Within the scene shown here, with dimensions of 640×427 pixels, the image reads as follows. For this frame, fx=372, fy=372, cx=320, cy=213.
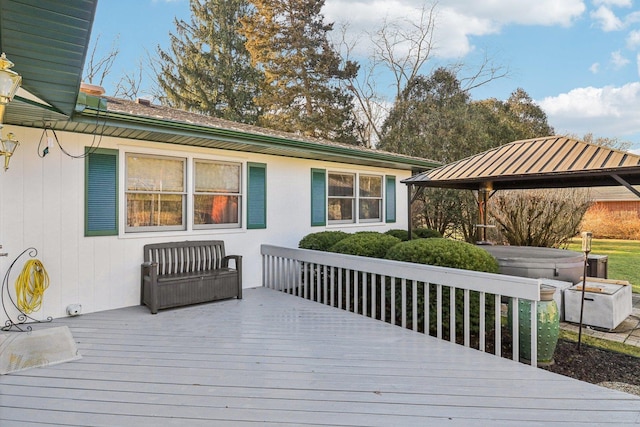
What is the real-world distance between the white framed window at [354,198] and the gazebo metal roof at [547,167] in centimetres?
133

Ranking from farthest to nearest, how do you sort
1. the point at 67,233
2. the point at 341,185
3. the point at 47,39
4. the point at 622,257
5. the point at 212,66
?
the point at 212,66
the point at 622,257
the point at 341,185
the point at 67,233
the point at 47,39

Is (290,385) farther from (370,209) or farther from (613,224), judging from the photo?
(613,224)

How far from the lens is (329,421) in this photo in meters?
2.29

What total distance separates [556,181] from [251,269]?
240 inches

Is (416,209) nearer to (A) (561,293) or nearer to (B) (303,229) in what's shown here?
(B) (303,229)

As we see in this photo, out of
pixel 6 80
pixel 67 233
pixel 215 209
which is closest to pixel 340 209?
pixel 215 209

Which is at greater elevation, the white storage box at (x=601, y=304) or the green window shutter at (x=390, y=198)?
the green window shutter at (x=390, y=198)

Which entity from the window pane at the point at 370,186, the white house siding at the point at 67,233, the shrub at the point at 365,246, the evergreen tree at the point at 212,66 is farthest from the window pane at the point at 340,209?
the evergreen tree at the point at 212,66

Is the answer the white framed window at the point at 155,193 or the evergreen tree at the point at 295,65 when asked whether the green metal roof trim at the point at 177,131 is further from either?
the evergreen tree at the point at 295,65

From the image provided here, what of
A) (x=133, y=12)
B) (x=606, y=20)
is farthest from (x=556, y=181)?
(x=133, y=12)

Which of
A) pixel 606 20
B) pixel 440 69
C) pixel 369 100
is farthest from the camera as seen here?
pixel 369 100

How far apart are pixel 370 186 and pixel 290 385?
254 inches

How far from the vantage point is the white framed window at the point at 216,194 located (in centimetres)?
585

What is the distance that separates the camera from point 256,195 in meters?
6.45
